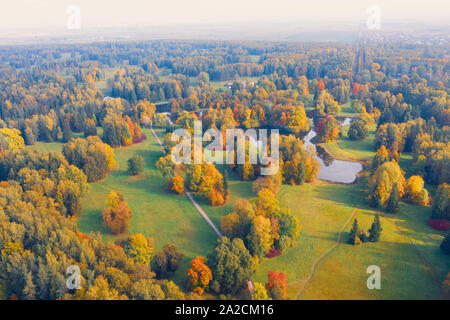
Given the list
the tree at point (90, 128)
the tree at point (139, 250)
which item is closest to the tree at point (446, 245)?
the tree at point (139, 250)

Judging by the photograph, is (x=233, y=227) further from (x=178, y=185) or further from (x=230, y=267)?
(x=178, y=185)

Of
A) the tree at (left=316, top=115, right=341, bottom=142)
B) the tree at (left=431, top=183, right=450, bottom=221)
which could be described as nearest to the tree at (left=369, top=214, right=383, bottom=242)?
the tree at (left=431, top=183, right=450, bottom=221)

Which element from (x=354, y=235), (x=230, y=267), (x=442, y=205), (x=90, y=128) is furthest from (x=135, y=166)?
(x=442, y=205)

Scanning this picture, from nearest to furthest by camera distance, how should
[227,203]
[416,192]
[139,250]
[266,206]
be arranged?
[139,250] < [266,206] < [416,192] < [227,203]

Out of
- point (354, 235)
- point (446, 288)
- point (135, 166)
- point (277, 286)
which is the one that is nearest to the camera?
point (277, 286)

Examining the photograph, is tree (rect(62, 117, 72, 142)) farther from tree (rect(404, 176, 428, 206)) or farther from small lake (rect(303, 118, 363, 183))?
tree (rect(404, 176, 428, 206))

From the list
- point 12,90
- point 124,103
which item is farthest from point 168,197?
point 12,90
